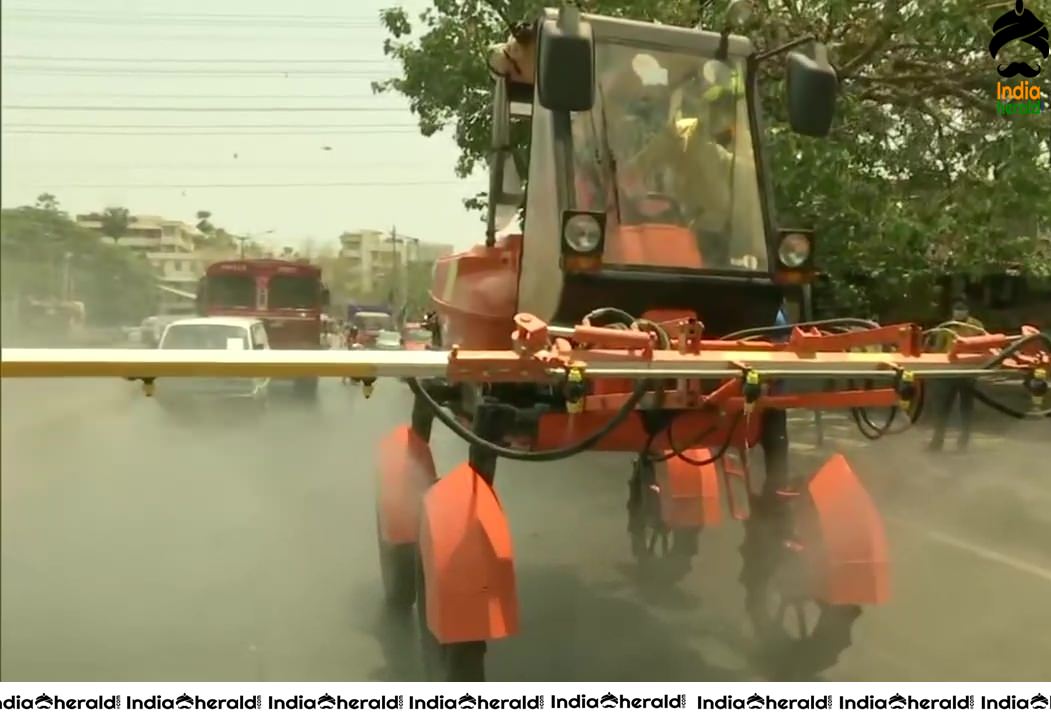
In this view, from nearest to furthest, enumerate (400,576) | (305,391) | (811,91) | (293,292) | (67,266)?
(811,91)
(67,266)
(400,576)
(305,391)
(293,292)

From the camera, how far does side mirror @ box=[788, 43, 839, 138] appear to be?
3459 millimetres

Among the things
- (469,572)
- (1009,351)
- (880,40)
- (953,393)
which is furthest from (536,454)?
(880,40)

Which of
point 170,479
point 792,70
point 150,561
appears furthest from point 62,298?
point 792,70

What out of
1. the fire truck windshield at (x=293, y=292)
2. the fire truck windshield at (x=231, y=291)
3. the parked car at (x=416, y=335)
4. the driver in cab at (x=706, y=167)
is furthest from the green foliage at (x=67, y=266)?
the fire truck windshield at (x=293, y=292)

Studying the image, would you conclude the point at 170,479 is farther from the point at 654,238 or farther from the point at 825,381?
the point at 825,381

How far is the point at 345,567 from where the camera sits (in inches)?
172

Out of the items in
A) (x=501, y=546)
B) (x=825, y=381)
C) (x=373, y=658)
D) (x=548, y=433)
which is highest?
(x=825, y=381)

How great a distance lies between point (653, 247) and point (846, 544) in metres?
1.17

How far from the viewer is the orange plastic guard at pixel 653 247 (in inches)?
135

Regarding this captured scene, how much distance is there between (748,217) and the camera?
12.1ft

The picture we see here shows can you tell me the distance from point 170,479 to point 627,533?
7.61ft

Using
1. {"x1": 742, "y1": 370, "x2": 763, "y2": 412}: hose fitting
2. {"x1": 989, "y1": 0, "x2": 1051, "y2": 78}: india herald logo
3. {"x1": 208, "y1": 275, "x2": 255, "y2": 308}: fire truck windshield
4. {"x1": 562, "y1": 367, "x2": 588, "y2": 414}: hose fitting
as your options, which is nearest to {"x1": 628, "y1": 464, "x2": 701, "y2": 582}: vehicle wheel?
{"x1": 742, "y1": 370, "x2": 763, "y2": 412}: hose fitting

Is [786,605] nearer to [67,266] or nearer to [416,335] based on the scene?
[416,335]

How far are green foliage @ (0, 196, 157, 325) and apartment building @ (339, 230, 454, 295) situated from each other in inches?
51.7
